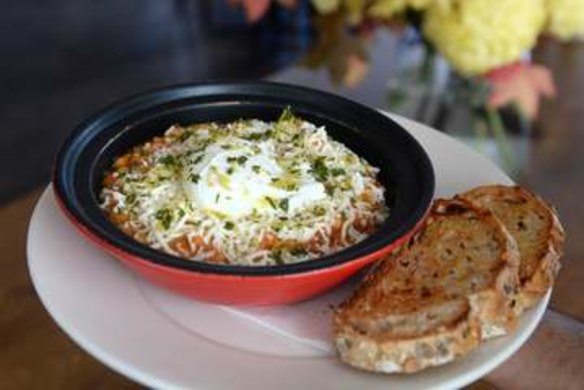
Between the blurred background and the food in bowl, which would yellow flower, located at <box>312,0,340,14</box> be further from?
the food in bowl

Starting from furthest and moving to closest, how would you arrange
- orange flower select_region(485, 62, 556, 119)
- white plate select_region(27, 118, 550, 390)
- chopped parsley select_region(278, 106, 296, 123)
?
1. orange flower select_region(485, 62, 556, 119)
2. chopped parsley select_region(278, 106, 296, 123)
3. white plate select_region(27, 118, 550, 390)

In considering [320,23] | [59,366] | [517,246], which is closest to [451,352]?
[517,246]

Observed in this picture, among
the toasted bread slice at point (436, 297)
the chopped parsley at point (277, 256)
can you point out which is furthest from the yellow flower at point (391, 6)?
the chopped parsley at point (277, 256)

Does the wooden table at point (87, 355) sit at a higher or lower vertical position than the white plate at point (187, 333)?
lower

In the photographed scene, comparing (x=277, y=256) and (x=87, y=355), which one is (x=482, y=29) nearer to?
(x=277, y=256)

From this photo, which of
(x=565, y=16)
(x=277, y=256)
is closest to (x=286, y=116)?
(x=277, y=256)

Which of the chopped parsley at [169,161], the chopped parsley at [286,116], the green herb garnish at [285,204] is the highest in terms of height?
the chopped parsley at [286,116]

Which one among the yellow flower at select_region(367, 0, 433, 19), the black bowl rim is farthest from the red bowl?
the yellow flower at select_region(367, 0, 433, 19)

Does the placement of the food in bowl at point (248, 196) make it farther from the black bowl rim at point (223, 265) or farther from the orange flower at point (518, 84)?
the orange flower at point (518, 84)

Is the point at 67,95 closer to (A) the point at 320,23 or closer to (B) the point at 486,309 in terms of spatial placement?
(A) the point at 320,23
